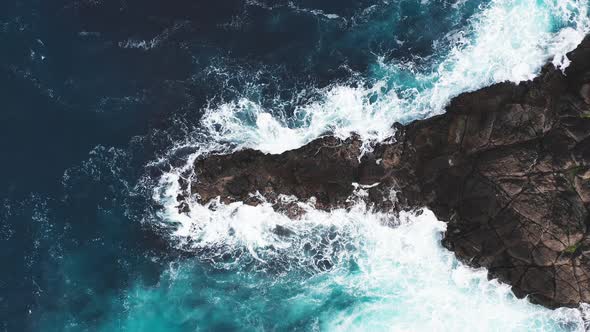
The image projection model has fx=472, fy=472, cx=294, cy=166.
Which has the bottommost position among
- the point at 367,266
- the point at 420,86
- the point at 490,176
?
the point at 367,266

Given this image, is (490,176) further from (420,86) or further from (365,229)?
(365,229)

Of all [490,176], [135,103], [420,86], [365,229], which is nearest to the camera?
[490,176]

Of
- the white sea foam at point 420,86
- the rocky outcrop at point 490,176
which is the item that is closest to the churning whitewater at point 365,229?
the white sea foam at point 420,86

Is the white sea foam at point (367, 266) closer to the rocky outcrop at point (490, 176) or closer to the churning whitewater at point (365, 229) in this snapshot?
the churning whitewater at point (365, 229)

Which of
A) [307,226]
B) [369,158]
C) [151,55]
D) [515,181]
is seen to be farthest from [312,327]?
[151,55]

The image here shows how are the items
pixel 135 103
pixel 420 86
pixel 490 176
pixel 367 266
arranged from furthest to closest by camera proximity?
pixel 367 266 < pixel 135 103 < pixel 420 86 < pixel 490 176

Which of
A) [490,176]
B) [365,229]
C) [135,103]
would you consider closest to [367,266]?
[365,229]

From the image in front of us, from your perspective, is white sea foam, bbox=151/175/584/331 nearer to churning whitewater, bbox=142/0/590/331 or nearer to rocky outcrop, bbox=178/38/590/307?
churning whitewater, bbox=142/0/590/331

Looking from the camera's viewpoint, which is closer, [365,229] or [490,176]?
[490,176]

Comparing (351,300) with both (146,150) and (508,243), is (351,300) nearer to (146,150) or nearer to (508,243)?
(508,243)

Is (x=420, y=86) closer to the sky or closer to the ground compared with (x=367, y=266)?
closer to the sky
